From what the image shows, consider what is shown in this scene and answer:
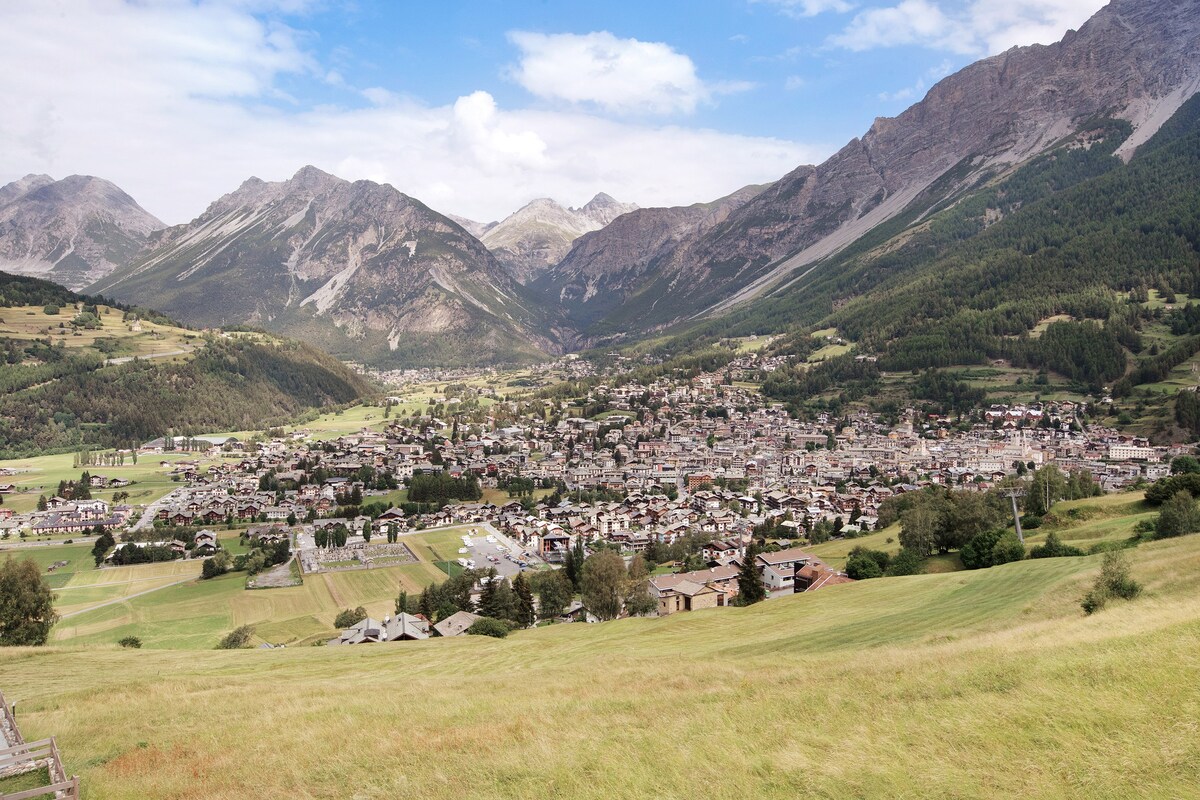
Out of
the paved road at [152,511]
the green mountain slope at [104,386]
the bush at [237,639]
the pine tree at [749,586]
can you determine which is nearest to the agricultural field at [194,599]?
the bush at [237,639]

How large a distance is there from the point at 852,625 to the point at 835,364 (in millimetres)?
158829

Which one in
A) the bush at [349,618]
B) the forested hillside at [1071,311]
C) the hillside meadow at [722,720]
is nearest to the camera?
the hillside meadow at [722,720]

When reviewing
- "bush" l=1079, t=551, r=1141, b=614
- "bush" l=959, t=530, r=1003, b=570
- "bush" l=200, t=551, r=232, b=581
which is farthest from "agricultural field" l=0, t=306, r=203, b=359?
"bush" l=1079, t=551, r=1141, b=614

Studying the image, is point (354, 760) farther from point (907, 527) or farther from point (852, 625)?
point (907, 527)

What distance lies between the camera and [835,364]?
593ft

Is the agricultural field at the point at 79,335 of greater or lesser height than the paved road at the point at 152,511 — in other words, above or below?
above

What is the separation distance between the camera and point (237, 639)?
50.6 meters

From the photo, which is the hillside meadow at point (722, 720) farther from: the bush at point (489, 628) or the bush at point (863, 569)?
the bush at point (863, 569)

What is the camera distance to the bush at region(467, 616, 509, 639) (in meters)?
45.5

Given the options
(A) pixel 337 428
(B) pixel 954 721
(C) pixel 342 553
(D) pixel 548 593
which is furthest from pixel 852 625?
(A) pixel 337 428

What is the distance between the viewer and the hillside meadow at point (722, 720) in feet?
39.3

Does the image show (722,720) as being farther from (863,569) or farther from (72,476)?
(72,476)

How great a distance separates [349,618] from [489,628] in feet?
55.0

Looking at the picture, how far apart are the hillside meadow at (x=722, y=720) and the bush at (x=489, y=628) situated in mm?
17508
